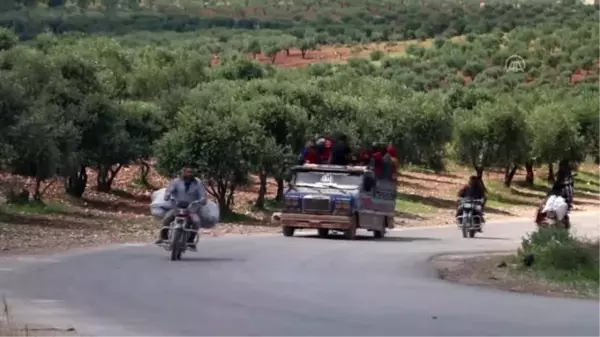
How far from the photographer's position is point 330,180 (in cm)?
3356

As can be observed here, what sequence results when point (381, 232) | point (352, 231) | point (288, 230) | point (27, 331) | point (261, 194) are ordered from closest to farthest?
point (27, 331), point (352, 231), point (288, 230), point (381, 232), point (261, 194)

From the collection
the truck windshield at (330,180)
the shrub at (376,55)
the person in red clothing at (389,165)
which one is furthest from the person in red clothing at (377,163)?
the shrub at (376,55)

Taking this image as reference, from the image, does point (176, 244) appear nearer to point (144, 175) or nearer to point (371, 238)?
point (371, 238)

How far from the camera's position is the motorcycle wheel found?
22594 millimetres

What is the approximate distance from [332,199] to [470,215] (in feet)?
16.7

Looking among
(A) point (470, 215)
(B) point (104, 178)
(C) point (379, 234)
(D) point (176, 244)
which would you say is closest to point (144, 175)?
(B) point (104, 178)

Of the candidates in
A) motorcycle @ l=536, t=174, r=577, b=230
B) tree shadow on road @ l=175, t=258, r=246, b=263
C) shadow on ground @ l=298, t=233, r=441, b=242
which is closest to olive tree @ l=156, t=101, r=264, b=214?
shadow on ground @ l=298, t=233, r=441, b=242

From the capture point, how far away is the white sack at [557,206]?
28.1 metres

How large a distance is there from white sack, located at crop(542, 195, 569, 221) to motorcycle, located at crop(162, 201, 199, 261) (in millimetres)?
Answer: 9020

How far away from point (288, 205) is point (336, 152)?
2.17 m

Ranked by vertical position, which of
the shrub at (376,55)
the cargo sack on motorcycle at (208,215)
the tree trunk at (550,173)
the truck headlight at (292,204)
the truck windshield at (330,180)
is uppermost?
the shrub at (376,55)

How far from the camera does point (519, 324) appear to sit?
576 inches

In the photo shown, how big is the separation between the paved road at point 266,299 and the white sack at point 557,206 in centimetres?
377

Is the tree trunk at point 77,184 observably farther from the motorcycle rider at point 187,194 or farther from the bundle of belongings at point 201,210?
the motorcycle rider at point 187,194
